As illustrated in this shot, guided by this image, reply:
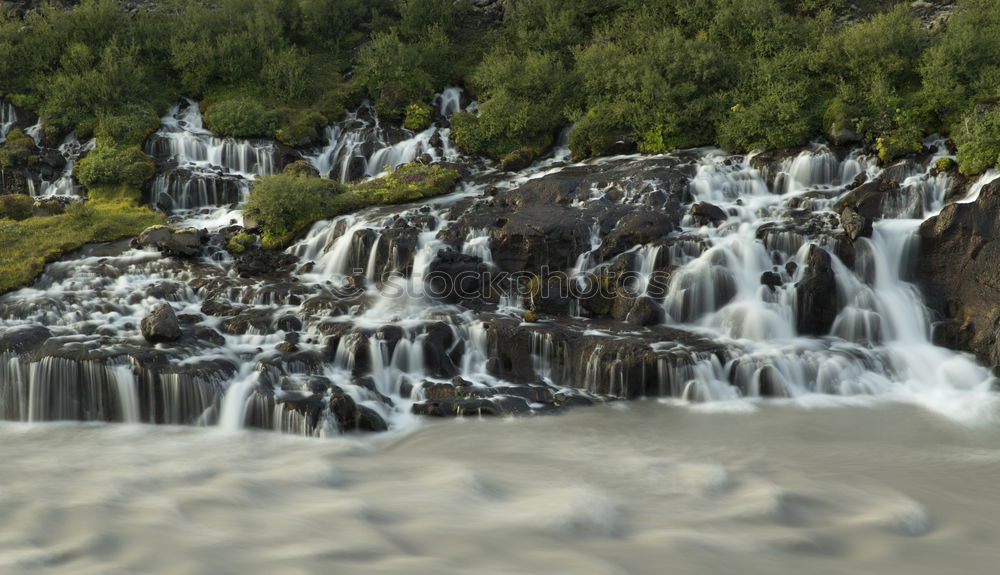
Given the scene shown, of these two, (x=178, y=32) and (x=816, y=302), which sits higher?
(x=178, y=32)

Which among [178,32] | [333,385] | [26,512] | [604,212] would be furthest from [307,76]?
[26,512]

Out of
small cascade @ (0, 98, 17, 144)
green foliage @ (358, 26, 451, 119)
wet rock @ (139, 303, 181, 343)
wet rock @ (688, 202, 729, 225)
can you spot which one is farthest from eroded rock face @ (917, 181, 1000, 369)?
small cascade @ (0, 98, 17, 144)

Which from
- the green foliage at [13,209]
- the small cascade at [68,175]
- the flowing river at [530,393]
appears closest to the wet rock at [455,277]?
the flowing river at [530,393]

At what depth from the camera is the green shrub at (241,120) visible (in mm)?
23453

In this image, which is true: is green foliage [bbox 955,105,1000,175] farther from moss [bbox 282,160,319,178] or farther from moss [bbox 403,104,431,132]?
moss [bbox 282,160,319,178]

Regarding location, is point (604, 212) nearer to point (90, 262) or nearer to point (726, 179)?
point (726, 179)

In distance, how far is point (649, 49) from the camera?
875 inches

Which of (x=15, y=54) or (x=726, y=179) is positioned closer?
(x=726, y=179)

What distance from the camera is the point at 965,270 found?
13.7 meters

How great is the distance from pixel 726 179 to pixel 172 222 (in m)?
14.2

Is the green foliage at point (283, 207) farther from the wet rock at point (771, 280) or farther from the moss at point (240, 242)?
the wet rock at point (771, 280)

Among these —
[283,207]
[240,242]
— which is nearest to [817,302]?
[283,207]

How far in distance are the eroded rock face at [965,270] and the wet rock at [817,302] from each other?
1.80 metres

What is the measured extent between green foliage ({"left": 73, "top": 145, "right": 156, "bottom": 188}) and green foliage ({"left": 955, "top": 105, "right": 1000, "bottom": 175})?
20651mm
